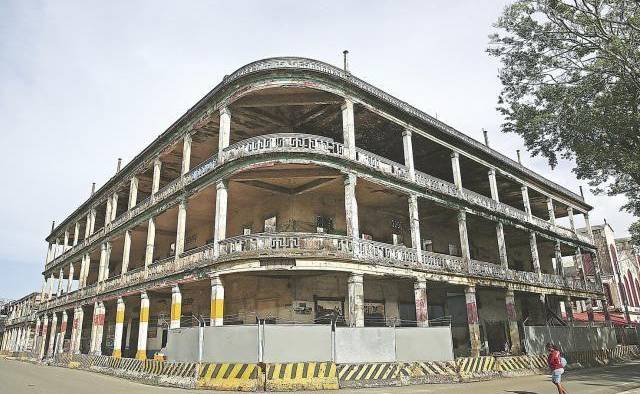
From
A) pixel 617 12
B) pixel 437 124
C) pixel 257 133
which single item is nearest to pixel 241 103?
pixel 257 133

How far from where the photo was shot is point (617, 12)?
16047mm

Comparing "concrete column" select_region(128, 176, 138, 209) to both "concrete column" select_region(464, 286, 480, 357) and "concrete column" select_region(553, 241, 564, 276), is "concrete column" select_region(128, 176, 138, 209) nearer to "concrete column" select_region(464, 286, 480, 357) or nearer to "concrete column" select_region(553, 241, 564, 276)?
"concrete column" select_region(464, 286, 480, 357)

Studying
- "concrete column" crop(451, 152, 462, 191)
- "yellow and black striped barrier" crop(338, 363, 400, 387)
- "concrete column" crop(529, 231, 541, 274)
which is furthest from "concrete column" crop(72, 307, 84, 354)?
"concrete column" crop(529, 231, 541, 274)

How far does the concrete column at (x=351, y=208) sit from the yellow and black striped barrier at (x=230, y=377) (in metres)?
6.19

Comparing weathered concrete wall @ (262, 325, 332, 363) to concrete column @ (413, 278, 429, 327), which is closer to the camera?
weathered concrete wall @ (262, 325, 332, 363)

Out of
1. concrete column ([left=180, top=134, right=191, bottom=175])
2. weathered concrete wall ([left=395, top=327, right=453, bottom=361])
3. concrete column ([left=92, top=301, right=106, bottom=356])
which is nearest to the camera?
weathered concrete wall ([left=395, top=327, right=453, bottom=361])

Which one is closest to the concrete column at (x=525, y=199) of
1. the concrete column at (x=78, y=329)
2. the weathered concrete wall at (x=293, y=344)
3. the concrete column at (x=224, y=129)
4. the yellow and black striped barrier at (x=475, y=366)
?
the yellow and black striped barrier at (x=475, y=366)

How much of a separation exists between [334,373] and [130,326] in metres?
23.5

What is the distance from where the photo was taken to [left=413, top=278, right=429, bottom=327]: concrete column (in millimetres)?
17766

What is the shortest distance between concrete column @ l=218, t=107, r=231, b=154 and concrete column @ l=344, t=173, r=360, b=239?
211 inches

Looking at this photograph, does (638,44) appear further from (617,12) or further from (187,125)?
Result: (187,125)

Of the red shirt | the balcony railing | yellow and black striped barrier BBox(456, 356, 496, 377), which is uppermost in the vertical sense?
the balcony railing

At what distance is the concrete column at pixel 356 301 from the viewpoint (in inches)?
602

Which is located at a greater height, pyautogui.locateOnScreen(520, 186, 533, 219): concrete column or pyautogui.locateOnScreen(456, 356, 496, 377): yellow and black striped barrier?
pyautogui.locateOnScreen(520, 186, 533, 219): concrete column
